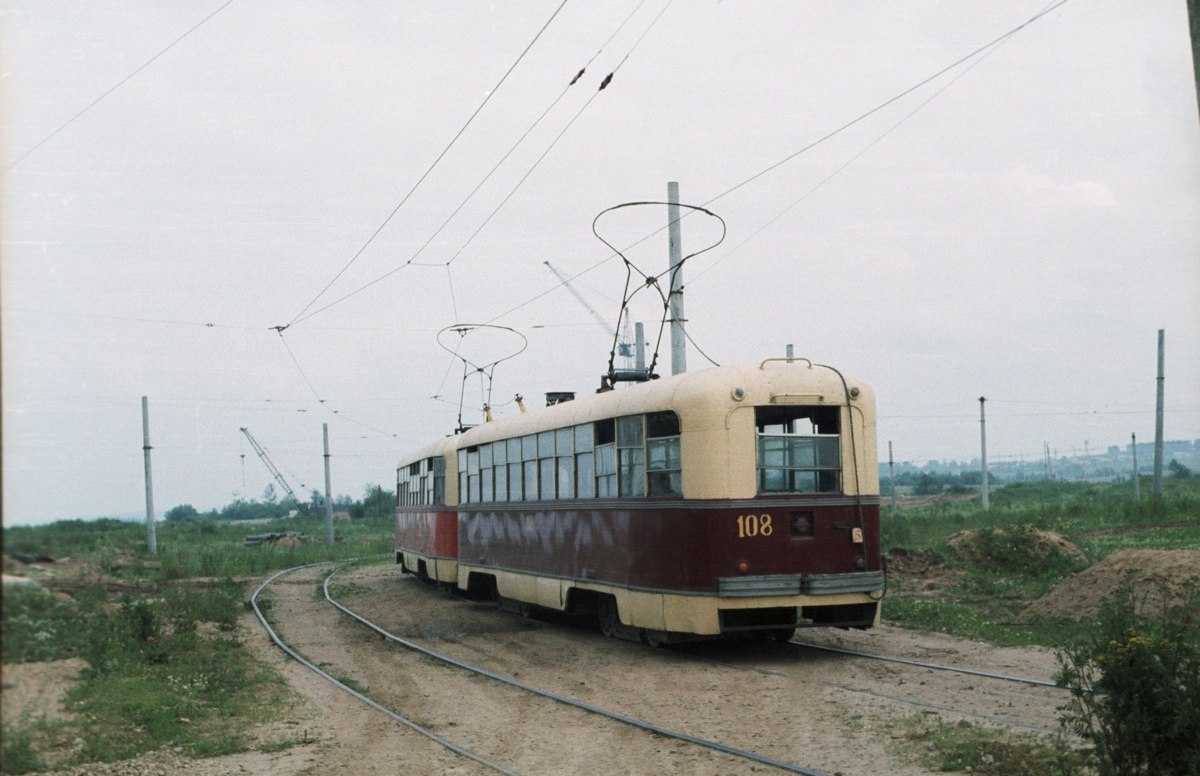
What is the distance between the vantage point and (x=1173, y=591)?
584 inches

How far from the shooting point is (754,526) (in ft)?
39.8

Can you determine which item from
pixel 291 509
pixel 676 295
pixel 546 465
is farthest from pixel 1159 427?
pixel 291 509

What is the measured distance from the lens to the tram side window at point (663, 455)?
12641 millimetres

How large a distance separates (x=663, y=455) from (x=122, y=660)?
673cm


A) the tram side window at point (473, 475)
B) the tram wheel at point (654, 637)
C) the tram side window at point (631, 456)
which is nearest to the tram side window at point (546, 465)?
the tram side window at point (631, 456)

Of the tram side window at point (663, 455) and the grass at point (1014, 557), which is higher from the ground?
the tram side window at point (663, 455)

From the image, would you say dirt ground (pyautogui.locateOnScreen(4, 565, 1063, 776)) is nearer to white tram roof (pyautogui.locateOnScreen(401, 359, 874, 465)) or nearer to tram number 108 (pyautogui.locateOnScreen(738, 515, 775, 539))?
tram number 108 (pyautogui.locateOnScreen(738, 515, 775, 539))

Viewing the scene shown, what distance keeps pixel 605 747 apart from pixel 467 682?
3814 mm

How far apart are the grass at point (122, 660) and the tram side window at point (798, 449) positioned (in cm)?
568

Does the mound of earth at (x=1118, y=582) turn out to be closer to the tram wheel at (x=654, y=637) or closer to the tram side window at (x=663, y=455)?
the tram wheel at (x=654, y=637)

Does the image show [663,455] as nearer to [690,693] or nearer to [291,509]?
[690,693]

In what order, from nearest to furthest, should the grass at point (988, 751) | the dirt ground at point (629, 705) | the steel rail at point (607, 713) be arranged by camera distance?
1. the grass at point (988, 751)
2. the steel rail at point (607, 713)
3. the dirt ground at point (629, 705)

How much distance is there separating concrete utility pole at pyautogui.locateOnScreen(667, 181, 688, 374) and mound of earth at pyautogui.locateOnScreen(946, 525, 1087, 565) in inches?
318

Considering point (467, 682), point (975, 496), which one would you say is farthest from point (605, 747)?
point (975, 496)
